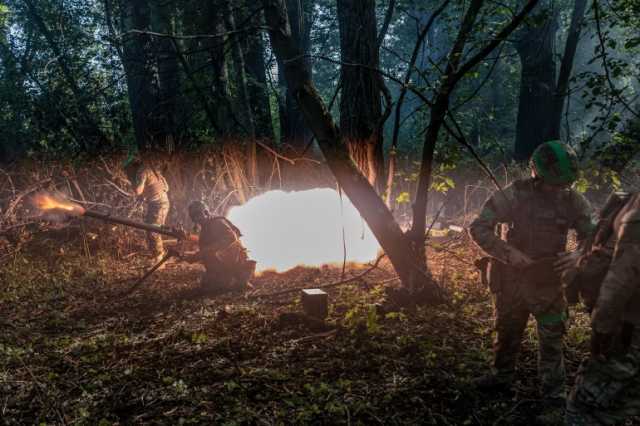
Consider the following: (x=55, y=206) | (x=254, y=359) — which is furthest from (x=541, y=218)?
(x=55, y=206)

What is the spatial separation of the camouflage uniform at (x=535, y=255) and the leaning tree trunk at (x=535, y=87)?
1045cm

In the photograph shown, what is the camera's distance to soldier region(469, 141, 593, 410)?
3557 mm

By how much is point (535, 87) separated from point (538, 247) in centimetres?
1134

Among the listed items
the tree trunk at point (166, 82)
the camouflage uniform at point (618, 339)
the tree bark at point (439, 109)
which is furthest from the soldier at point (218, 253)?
the camouflage uniform at point (618, 339)

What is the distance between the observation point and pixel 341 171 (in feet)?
19.6

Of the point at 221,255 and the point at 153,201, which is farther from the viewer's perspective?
the point at 153,201

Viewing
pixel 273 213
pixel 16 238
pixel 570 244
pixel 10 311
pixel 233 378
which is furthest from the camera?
pixel 16 238

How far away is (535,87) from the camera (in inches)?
524

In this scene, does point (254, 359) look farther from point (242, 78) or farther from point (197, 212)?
point (242, 78)

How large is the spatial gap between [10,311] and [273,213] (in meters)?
4.70

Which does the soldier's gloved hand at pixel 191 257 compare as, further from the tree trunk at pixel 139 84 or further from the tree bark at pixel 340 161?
the tree trunk at pixel 139 84

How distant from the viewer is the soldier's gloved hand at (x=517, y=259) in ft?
11.7

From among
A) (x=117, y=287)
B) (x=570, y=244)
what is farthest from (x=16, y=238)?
(x=570, y=244)

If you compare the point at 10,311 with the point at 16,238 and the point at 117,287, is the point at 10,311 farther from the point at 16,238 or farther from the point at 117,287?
the point at 16,238
